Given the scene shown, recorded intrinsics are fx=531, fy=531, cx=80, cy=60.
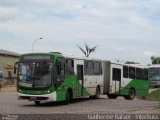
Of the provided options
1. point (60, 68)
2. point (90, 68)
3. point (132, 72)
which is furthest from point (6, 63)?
point (60, 68)

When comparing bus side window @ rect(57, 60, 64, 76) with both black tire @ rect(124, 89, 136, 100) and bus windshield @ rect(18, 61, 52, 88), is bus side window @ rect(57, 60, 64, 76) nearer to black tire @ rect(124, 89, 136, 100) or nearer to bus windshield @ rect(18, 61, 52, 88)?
bus windshield @ rect(18, 61, 52, 88)

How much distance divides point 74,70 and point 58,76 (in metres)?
2.87

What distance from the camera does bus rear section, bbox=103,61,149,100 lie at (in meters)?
38.5

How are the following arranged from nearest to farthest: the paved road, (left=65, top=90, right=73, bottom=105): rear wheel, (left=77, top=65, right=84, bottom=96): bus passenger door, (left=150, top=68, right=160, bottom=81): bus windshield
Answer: the paved road → (left=65, top=90, right=73, bottom=105): rear wheel → (left=77, top=65, right=84, bottom=96): bus passenger door → (left=150, top=68, right=160, bottom=81): bus windshield

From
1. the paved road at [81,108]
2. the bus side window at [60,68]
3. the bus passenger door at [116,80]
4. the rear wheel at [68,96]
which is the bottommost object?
the paved road at [81,108]

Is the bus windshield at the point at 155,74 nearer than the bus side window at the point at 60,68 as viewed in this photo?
No

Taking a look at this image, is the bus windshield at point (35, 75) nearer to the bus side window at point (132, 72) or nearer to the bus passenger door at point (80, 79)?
the bus passenger door at point (80, 79)

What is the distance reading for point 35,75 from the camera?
28.1m

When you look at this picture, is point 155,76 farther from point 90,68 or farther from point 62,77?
point 62,77

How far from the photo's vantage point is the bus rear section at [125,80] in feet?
126

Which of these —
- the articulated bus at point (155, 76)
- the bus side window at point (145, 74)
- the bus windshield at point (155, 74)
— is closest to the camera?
the bus side window at point (145, 74)

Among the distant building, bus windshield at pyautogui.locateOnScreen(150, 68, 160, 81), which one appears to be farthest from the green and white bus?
the distant building

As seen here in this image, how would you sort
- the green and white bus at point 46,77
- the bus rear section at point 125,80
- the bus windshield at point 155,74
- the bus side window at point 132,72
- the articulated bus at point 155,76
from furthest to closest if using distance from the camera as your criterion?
the bus windshield at point 155,74, the articulated bus at point 155,76, the bus side window at point 132,72, the bus rear section at point 125,80, the green and white bus at point 46,77

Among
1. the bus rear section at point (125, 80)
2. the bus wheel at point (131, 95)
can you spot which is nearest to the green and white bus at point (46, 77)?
the bus rear section at point (125, 80)
